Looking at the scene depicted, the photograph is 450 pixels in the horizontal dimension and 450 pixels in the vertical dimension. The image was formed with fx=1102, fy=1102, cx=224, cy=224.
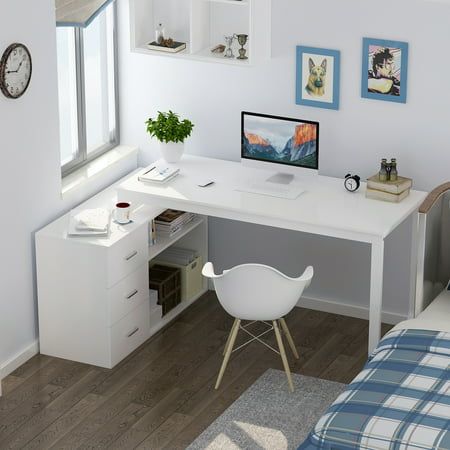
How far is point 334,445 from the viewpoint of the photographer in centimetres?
409

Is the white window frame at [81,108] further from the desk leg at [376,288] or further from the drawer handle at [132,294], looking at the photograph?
the desk leg at [376,288]

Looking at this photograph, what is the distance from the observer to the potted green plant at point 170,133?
582 centimetres

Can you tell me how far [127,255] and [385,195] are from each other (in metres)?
1.29

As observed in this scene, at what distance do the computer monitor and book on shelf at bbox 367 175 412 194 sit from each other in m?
0.29

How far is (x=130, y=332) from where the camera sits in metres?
5.54

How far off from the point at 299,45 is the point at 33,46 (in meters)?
1.36

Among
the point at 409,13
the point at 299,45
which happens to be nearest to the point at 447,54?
the point at 409,13

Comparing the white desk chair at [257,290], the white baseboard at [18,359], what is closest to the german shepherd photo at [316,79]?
the white desk chair at [257,290]

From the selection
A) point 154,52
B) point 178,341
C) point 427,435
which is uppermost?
point 154,52

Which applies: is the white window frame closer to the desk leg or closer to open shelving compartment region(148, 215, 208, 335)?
open shelving compartment region(148, 215, 208, 335)

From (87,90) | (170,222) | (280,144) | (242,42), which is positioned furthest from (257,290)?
(87,90)

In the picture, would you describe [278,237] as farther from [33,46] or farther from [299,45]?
[33,46]

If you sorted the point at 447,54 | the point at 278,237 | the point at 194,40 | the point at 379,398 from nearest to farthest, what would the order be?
the point at 379,398 < the point at 447,54 < the point at 194,40 < the point at 278,237

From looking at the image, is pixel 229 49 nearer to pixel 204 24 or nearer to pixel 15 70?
pixel 204 24
